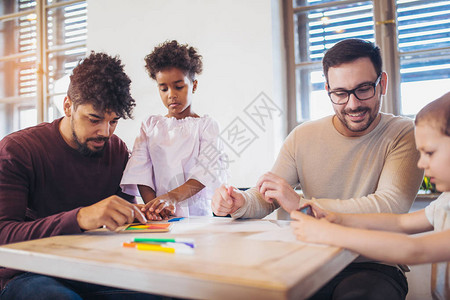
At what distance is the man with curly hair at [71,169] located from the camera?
1.16m

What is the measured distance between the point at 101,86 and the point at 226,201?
692 mm

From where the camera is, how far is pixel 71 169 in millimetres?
1571

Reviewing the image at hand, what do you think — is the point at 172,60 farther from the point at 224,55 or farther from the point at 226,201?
the point at 224,55

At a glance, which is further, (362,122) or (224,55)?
(224,55)

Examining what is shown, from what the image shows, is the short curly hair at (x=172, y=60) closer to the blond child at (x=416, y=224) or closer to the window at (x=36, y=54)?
the blond child at (x=416, y=224)

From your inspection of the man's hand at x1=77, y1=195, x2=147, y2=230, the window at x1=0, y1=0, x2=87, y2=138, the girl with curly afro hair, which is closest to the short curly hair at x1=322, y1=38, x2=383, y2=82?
the girl with curly afro hair

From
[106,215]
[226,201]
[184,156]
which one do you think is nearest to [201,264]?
[106,215]

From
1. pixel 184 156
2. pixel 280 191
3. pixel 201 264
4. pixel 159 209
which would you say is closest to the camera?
pixel 201 264

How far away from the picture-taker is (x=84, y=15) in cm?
415

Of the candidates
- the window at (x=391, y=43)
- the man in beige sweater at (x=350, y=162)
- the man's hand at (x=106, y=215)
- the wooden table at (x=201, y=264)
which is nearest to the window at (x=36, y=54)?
the window at (x=391, y=43)

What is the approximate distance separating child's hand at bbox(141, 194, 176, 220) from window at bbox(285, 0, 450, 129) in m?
1.75

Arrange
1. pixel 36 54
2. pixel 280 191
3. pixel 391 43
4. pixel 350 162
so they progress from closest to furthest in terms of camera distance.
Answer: pixel 280 191 < pixel 350 162 < pixel 391 43 < pixel 36 54

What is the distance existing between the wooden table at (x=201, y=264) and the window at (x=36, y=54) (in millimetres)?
3510

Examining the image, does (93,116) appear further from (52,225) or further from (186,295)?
(186,295)
